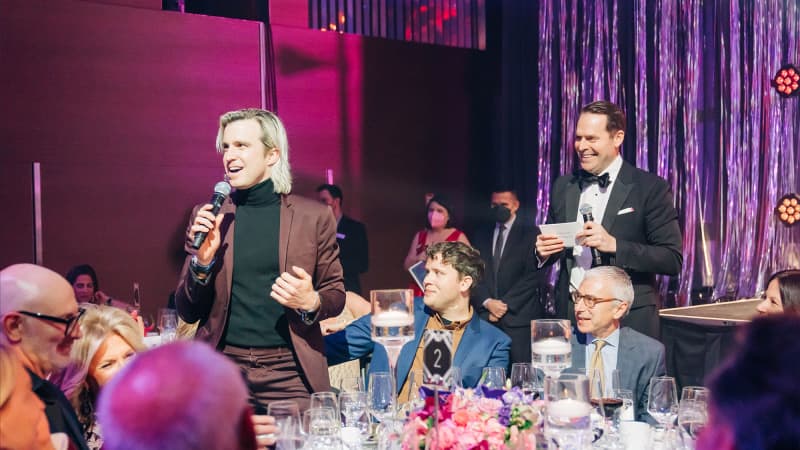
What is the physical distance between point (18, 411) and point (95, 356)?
1.13m

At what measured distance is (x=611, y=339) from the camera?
10.7 ft

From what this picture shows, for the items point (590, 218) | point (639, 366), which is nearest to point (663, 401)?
point (639, 366)

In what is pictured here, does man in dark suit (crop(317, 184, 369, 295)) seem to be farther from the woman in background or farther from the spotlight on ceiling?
the spotlight on ceiling

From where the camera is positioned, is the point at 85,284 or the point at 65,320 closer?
the point at 65,320

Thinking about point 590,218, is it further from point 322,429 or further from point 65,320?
point 65,320

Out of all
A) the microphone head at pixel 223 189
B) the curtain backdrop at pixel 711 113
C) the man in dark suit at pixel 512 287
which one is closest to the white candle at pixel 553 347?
the microphone head at pixel 223 189

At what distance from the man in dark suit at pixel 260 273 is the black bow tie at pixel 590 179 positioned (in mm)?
1433

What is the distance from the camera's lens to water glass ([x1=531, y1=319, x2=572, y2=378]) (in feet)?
7.42

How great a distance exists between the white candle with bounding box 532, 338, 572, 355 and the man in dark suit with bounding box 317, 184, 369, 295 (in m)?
4.95

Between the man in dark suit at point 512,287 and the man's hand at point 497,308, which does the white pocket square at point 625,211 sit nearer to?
the man in dark suit at point 512,287

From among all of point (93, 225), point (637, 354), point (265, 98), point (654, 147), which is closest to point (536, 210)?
point (654, 147)

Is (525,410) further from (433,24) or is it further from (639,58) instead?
(433,24)

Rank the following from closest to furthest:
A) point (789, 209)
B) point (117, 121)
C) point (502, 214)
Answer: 1. point (502, 214)
2. point (789, 209)
3. point (117, 121)

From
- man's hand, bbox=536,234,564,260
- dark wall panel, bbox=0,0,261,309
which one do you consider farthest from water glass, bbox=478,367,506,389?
dark wall panel, bbox=0,0,261,309
